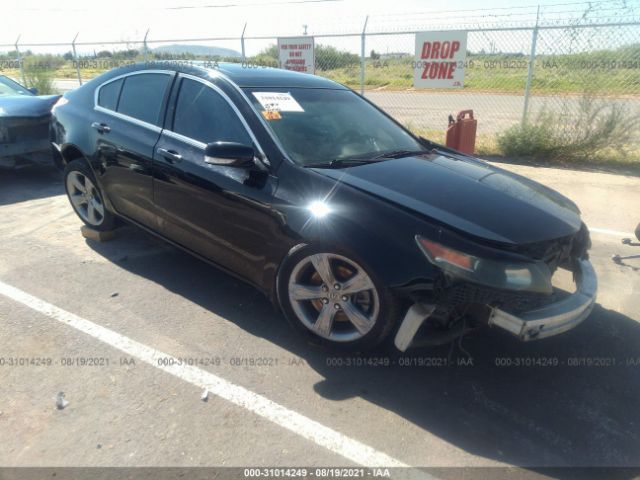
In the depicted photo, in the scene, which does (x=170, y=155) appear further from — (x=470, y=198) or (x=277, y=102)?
(x=470, y=198)

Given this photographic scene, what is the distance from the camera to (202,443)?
2348 mm

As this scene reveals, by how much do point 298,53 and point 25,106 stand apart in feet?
18.6

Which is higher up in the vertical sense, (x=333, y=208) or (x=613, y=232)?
(x=333, y=208)

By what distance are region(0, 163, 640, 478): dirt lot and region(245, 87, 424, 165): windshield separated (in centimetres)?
121

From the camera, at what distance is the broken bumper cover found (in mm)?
2447

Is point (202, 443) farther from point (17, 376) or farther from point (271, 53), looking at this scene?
point (271, 53)

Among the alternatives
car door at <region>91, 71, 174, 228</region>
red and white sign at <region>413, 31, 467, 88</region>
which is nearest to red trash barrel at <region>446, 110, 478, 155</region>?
red and white sign at <region>413, 31, 467, 88</region>

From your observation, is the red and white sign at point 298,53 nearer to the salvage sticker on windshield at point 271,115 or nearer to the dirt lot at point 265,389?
the salvage sticker on windshield at point 271,115

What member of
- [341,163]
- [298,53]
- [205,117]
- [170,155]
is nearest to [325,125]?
[341,163]

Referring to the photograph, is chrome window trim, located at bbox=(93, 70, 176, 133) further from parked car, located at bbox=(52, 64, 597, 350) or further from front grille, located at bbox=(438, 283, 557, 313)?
front grille, located at bbox=(438, 283, 557, 313)

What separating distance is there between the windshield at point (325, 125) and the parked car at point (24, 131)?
13.3 ft

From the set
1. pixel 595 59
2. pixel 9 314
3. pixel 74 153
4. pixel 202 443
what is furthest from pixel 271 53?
pixel 202 443

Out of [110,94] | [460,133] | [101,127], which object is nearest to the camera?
[101,127]

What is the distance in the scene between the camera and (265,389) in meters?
2.74
